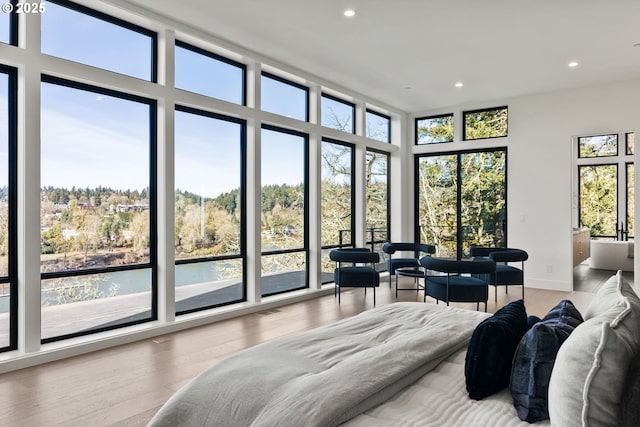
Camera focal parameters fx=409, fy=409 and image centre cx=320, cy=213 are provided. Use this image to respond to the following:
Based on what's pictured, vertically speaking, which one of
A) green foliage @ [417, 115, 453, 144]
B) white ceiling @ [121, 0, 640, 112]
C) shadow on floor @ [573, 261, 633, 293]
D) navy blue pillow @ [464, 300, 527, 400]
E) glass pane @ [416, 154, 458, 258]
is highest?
white ceiling @ [121, 0, 640, 112]

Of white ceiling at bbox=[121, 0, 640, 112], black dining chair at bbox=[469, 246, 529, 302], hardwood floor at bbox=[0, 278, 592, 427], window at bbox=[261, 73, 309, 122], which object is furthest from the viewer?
window at bbox=[261, 73, 309, 122]

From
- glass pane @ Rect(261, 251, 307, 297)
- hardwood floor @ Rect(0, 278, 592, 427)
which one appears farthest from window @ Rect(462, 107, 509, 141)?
glass pane @ Rect(261, 251, 307, 297)

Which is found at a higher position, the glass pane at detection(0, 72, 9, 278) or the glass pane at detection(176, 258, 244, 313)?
the glass pane at detection(0, 72, 9, 278)

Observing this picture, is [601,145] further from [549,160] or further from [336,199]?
[336,199]

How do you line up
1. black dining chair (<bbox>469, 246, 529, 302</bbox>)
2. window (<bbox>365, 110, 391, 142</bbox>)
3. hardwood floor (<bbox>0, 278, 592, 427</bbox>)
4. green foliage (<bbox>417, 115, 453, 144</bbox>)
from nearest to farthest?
1. hardwood floor (<bbox>0, 278, 592, 427</bbox>)
2. black dining chair (<bbox>469, 246, 529, 302</bbox>)
3. window (<bbox>365, 110, 391, 142</bbox>)
4. green foliage (<bbox>417, 115, 453, 144</bbox>)

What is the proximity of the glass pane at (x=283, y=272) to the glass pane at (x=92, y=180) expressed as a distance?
1.79 meters

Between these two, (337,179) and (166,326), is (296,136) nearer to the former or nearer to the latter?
(337,179)

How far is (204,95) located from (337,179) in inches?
111

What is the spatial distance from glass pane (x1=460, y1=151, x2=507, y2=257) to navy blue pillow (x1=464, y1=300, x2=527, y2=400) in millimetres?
6291

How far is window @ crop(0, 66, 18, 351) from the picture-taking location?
3383mm

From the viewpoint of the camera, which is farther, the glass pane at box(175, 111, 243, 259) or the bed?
the glass pane at box(175, 111, 243, 259)

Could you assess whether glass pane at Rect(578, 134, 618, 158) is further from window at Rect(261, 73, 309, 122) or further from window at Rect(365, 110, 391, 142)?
window at Rect(261, 73, 309, 122)

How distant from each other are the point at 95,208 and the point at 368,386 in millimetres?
3507

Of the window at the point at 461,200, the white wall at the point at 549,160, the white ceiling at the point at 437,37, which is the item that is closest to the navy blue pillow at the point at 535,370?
the white ceiling at the point at 437,37
